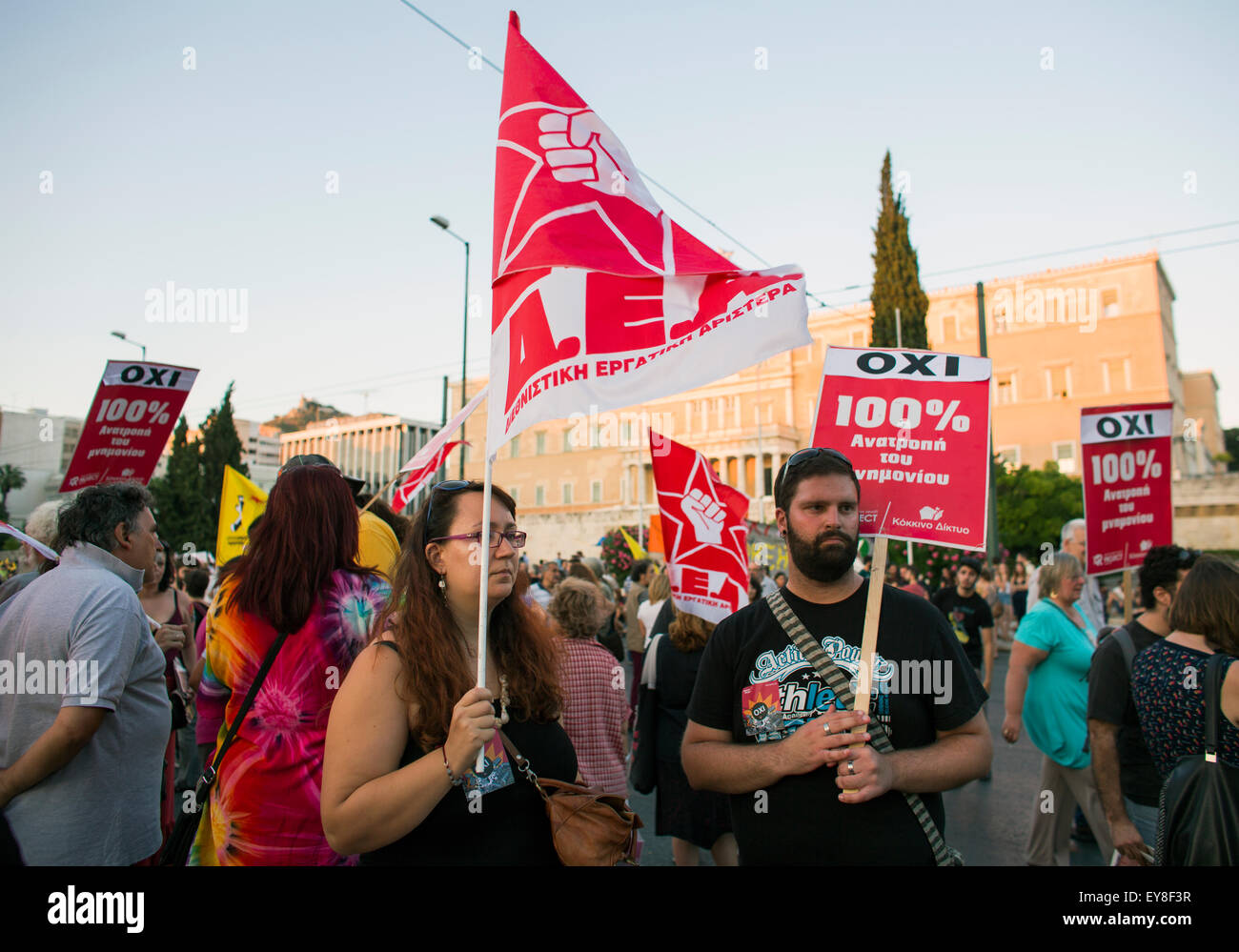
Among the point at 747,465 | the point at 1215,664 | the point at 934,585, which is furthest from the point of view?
the point at 747,465

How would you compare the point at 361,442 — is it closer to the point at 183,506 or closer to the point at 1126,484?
the point at 183,506

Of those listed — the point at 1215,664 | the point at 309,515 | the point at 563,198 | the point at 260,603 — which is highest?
the point at 563,198

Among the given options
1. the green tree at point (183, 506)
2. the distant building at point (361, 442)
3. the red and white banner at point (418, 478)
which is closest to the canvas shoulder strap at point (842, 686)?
the red and white banner at point (418, 478)

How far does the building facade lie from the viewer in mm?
56375

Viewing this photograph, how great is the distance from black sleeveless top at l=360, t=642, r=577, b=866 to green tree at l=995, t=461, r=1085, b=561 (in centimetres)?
4197

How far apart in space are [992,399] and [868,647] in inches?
1929

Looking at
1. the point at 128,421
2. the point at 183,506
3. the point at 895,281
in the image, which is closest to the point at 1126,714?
the point at 128,421

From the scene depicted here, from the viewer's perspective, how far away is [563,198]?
253cm

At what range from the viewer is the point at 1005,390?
195 feet

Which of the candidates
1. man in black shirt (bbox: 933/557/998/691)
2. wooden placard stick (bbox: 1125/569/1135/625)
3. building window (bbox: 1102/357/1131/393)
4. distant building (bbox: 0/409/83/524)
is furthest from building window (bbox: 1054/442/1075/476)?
distant building (bbox: 0/409/83/524)

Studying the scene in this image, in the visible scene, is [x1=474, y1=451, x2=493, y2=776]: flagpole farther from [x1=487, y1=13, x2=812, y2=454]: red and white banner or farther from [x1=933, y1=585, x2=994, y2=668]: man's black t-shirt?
[x1=933, y1=585, x2=994, y2=668]: man's black t-shirt
